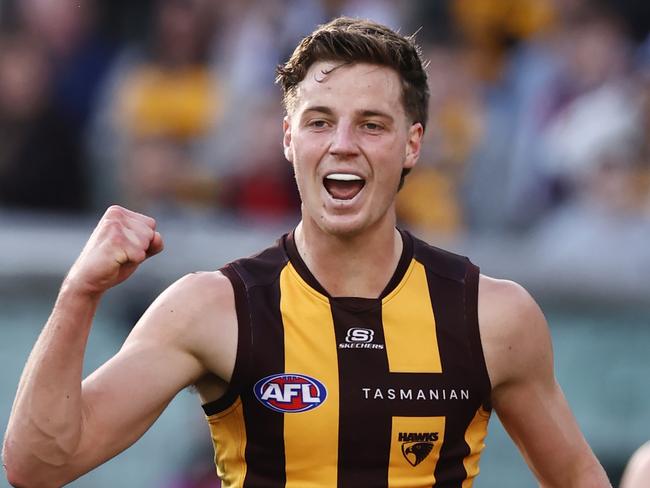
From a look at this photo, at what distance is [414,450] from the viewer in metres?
4.63

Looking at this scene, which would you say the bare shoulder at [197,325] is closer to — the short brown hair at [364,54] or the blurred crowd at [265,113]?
the short brown hair at [364,54]

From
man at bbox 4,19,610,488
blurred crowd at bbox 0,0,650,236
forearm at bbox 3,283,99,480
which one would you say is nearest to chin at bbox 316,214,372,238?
man at bbox 4,19,610,488

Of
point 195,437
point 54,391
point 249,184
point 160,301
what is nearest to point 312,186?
point 160,301

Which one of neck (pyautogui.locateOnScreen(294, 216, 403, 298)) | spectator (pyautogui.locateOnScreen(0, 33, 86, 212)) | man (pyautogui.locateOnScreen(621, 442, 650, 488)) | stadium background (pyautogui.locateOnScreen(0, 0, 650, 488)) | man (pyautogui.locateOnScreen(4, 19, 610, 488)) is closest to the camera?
man (pyautogui.locateOnScreen(4, 19, 610, 488))

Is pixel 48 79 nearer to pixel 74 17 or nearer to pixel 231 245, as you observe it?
pixel 74 17

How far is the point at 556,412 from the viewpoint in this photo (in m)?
4.91

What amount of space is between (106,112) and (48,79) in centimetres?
44

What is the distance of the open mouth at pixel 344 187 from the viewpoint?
15.5ft

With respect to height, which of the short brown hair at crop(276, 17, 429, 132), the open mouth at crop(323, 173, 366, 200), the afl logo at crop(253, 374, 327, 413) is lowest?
the afl logo at crop(253, 374, 327, 413)

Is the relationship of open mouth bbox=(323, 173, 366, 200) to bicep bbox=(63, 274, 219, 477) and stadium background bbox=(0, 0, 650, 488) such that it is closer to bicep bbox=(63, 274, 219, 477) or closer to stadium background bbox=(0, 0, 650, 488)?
bicep bbox=(63, 274, 219, 477)

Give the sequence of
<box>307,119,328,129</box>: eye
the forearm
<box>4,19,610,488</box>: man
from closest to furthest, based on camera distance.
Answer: the forearm < <box>4,19,610,488</box>: man < <box>307,119,328,129</box>: eye

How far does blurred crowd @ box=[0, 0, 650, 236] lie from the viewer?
9.56 meters

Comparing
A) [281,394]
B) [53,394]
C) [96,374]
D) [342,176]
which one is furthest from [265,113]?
[53,394]

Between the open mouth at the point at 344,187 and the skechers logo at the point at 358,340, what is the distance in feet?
1.38
